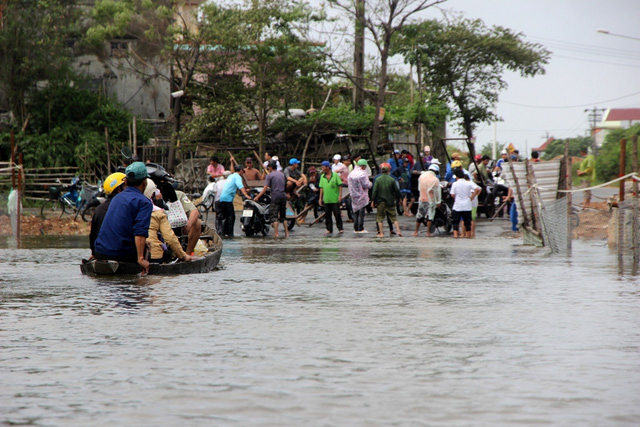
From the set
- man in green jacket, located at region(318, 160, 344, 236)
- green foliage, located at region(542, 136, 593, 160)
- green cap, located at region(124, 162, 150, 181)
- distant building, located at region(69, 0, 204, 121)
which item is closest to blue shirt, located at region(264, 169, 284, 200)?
man in green jacket, located at region(318, 160, 344, 236)

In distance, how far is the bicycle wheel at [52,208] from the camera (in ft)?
95.9

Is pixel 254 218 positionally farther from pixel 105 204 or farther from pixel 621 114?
pixel 621 114

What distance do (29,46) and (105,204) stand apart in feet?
85.1

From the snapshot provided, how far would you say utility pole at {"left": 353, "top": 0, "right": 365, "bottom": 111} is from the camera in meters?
34.5

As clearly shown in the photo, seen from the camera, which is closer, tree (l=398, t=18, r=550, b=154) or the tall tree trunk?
the tall tree trunk

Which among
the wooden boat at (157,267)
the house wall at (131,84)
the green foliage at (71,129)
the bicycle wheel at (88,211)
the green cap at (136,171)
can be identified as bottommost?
the wooden boat at (157,267)

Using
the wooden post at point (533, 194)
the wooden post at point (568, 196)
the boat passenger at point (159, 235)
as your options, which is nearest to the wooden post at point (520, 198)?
the wooden post at point (533, 194)

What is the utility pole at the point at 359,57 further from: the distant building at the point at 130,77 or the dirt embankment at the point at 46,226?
the dirt embankment at the point at 46,226

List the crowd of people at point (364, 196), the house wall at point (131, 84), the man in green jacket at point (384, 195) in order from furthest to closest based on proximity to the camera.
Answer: the house wall at point (131, 84) → the man in green jacket at point (384, 195) → the crowd of people at point (364, 196)

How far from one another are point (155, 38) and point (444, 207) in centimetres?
1766

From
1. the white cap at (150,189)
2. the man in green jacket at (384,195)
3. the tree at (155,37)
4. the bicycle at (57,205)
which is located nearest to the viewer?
Result: the white cap at (150,189)

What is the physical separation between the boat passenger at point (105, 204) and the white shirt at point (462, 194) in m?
11.2

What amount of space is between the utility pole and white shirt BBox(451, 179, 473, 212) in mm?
12927

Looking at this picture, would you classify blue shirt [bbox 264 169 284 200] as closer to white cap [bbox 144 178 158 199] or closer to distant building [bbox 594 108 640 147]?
white cap [bbox 144 178 158 199]
